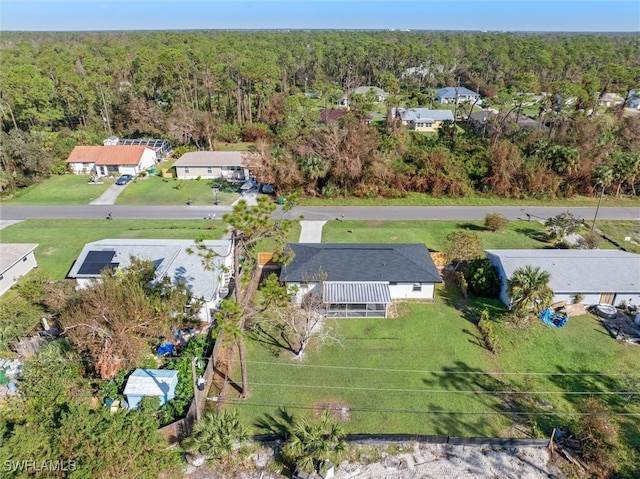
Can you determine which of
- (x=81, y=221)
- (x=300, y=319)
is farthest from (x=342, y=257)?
(x=81, y=221)

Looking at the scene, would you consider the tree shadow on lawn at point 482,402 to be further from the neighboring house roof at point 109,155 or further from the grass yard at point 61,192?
the neighboring house roof at point 109,155

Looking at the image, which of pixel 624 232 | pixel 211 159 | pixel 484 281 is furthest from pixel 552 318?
pixel 211 159

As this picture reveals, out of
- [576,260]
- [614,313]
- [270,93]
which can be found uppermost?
[270,93]

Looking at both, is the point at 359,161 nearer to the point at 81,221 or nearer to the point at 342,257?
the point at 342,257

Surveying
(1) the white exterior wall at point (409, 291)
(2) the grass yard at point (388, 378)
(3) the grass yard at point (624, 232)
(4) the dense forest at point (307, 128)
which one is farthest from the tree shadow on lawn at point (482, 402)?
(4) the dense forest at point (307, 128)

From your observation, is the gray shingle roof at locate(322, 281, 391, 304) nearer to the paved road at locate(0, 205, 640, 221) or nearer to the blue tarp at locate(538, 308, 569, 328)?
the blue tarp at locate(538, 308, 569, 328)

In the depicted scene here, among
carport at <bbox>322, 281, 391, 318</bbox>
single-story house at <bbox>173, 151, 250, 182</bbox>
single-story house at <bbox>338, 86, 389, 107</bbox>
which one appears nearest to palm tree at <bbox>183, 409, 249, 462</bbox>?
carport at <bbox>322, 281, 391, 318</bbox>

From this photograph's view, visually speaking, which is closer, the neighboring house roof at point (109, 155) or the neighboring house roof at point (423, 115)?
the neighboring house roof at point (109, 155)
